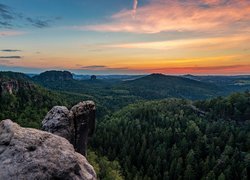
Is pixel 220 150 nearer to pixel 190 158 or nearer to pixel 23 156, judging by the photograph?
pixel 190 158

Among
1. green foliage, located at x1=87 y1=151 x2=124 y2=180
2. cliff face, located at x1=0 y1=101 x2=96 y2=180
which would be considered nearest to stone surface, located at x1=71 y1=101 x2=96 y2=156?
cliff face, located at x1=0 y1=101 x2=96 y2=180

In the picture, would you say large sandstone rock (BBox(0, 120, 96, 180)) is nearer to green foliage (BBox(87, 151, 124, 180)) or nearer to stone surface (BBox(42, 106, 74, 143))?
stone surface (BBox(42, 106, 74, 143))

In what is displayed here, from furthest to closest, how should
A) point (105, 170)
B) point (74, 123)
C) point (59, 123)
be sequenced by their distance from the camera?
point (105, 170) → point (74, 123) → point (59, 123)

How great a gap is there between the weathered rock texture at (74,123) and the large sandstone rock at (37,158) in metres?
17.1

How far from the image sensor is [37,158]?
19438mm

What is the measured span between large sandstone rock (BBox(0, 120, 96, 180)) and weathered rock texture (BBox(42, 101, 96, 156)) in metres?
17.1

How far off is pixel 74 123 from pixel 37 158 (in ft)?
78.2

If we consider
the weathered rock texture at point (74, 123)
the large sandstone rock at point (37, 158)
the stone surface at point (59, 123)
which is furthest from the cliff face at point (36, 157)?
the weathered rock texture at point (74, 123)

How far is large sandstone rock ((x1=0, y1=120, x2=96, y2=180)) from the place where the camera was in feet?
61.2

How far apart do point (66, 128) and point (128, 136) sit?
151m

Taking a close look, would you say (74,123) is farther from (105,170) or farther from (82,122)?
(105,170)

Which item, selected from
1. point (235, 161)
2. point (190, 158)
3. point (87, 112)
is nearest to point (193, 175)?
point (190, 158)

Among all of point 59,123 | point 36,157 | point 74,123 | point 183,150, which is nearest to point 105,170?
point 183,150

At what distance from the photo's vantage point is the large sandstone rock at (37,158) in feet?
61.2
